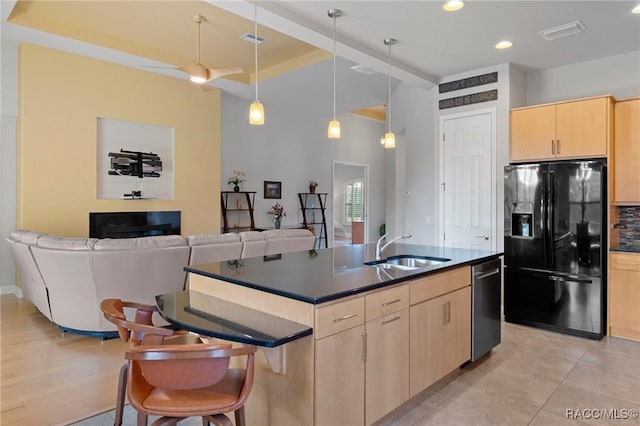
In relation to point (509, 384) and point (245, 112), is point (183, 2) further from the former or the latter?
point (509, 384)

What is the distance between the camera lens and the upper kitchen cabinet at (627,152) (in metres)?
3.96

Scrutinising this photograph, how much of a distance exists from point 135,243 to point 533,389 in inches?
140

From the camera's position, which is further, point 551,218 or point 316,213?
point 316,213

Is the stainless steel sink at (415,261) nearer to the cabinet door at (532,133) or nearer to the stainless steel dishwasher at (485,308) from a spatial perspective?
the stainless steel dishwasher at (485,308)

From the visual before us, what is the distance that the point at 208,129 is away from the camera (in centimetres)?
716

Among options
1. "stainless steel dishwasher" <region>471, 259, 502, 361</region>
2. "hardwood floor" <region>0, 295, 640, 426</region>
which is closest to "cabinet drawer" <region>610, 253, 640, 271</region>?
"hardwood floor" <region>0, 295, 640, 426</region>

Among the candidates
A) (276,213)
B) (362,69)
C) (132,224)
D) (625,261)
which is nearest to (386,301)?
(625,261)

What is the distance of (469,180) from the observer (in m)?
5.19

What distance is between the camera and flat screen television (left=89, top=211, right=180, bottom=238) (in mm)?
5934

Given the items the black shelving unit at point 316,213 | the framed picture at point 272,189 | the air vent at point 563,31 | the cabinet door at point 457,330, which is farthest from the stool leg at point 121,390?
→ the black shelving unit at point 316,213

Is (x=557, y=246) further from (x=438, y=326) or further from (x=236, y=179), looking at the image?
(x=236, y=179)

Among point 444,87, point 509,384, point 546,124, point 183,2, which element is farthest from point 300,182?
point 509,384

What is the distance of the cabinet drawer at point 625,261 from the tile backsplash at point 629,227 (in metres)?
0.48

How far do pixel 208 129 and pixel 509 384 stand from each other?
6147mm
